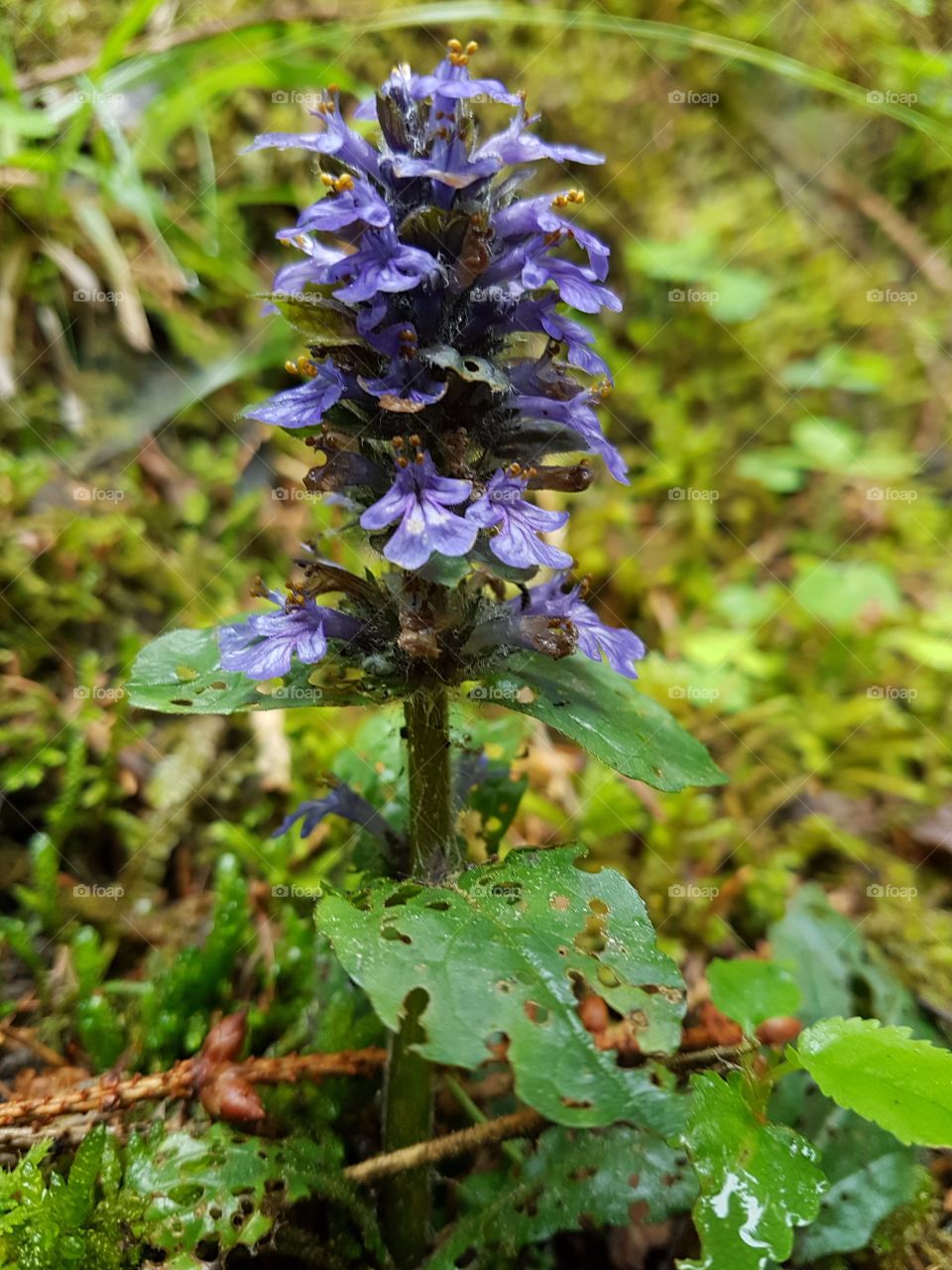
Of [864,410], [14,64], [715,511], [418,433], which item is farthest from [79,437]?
[864,410]

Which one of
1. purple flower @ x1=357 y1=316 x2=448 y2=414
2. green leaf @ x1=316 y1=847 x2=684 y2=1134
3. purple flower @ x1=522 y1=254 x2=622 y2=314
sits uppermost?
purple flower @ x1=522 y1=254 x2=622 y2=314

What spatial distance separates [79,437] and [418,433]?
2248mm

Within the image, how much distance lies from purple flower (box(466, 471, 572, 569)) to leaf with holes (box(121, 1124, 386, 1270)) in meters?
1.32

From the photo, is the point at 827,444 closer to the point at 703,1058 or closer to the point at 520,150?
the point at 520,150

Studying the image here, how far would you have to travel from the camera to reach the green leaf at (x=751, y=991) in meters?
1.88

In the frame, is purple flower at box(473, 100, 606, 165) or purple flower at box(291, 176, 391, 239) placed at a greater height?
purple flower at box(473, 100, 606, 165)

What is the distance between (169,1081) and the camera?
6.25ft

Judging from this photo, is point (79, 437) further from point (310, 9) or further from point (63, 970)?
point (310, 9)

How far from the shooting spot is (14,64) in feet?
11.7

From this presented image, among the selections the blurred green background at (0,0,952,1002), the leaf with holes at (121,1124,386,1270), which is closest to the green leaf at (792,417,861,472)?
the blurred green background at (0,0,952,1002)

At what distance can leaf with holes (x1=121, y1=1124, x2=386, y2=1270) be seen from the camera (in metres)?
1.63

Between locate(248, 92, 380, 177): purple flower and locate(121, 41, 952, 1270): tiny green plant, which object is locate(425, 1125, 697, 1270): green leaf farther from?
locate(248, 92, 380, 177): purple flower

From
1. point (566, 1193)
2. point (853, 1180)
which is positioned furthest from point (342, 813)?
point (853, 1180)

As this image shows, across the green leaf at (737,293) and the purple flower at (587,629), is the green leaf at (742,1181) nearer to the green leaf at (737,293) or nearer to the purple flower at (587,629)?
the purple flower at (587,629)
